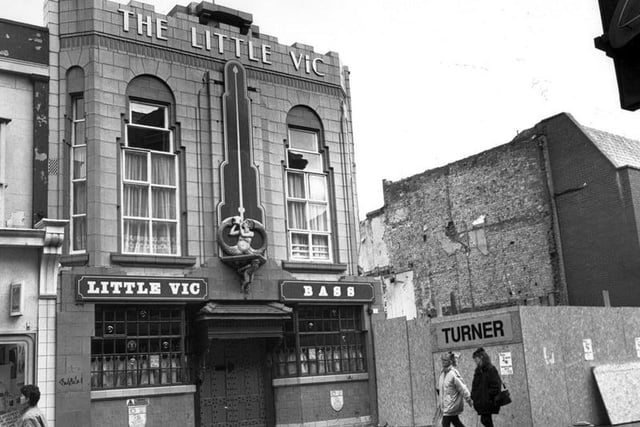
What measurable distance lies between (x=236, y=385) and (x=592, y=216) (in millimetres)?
15051

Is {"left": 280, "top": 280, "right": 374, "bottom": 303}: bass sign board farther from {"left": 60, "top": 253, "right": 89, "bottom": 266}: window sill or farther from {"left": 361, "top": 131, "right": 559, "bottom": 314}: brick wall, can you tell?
{"left": 361, "top": 131, "right": 559, "bottom": 314}: brick wall

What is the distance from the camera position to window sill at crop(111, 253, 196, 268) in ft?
52.5

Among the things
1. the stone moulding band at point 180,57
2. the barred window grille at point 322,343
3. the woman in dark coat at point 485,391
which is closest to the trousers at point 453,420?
the woman in dark coat at point 485,391

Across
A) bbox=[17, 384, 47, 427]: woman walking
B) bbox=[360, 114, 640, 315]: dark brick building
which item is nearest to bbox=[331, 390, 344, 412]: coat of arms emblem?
bbox=[360, 114, 640, 315]: dark brick building

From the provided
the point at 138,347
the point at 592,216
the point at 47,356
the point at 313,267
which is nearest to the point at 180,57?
the point at 313,267

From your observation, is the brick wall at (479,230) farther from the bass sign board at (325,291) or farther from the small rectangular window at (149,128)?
the small rectangular window at (149,128)

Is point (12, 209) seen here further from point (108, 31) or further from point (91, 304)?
point (108, 31)

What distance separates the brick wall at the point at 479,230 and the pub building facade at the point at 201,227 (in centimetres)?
950

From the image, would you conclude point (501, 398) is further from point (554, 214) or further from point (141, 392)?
point (554, 214)

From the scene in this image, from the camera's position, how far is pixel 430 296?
33.2 metres

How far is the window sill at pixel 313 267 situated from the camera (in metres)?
18.5

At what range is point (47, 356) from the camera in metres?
14.7

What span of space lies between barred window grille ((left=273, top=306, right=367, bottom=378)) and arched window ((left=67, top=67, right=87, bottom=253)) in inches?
216

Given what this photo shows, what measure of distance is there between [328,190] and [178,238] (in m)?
4.57
